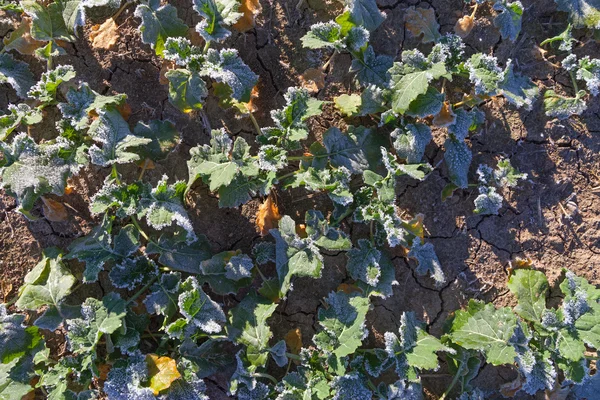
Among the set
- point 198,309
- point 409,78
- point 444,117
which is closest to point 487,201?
point 444,117

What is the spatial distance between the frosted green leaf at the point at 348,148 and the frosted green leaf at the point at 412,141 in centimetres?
19

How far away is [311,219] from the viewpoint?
3490mm

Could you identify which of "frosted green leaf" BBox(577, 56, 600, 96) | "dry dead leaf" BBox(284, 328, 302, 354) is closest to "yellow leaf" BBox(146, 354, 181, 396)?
"dry dead leaf" BBox(284, 328, 302, 354)

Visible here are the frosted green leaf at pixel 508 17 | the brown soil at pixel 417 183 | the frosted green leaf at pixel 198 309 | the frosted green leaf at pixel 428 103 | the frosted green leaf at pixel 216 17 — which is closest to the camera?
the frosted green leaf at pixel 198 309

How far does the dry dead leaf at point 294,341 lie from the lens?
3.68 metres

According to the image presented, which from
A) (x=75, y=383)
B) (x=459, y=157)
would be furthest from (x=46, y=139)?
(x=459, y=157)

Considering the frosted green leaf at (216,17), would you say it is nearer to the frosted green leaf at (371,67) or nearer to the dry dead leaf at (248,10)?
the dry dead leaf at (248,10)

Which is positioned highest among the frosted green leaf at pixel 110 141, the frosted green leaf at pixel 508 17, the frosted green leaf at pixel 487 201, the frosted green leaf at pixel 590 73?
the frosted green leaf at pixel 508 17

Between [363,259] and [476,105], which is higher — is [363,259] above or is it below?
below

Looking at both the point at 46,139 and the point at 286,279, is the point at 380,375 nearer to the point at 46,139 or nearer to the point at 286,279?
the point at 286,279

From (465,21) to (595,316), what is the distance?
6.71ft

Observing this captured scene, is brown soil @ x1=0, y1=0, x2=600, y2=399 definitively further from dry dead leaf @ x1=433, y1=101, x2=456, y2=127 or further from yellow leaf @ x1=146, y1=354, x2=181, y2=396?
yellow leaf @ x1=146, y1=354, x2=181, y2=396

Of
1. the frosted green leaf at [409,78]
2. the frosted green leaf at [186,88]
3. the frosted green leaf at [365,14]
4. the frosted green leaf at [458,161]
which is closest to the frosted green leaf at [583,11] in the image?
the frosted green leaf at [409,78]

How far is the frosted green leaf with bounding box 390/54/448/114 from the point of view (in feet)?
11.4
